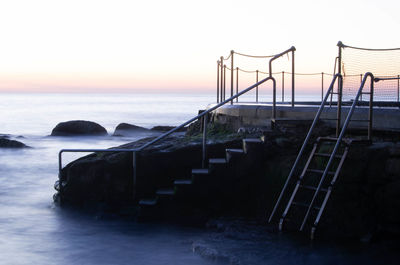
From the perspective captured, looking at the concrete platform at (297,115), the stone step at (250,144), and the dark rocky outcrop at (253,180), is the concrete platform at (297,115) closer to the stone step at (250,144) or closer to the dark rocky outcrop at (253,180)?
the dark rocky outcrop at (253,180)

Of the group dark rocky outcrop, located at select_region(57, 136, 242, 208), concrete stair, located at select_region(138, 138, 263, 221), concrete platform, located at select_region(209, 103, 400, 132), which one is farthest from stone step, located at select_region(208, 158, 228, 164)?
concrete platform, located at select_region(209, 103, 400, 132)

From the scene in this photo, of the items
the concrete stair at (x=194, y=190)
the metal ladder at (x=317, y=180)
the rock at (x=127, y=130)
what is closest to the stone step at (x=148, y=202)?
the concrete stair at (x=194, y=190)

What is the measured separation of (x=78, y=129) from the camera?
29.6m

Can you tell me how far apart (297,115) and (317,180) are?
1.62 m

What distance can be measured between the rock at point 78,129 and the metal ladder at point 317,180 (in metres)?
22.8

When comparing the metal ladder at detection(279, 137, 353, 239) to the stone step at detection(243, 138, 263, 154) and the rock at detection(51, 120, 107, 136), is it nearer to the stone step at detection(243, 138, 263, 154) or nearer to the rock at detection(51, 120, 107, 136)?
the stone step at detection(243, 138, 263, 154)

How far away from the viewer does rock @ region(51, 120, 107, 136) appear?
97.0 feet

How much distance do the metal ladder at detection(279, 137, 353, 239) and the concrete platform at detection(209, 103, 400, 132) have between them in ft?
2.23

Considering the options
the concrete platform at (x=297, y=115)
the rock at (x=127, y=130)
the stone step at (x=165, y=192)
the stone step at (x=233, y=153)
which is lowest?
the rock at (x=127, y=130)

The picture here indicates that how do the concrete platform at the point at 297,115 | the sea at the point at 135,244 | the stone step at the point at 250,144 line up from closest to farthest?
the sea at the point at 135,244
the concrete platform at the point at 297,115
the stone step at the point at 250,144

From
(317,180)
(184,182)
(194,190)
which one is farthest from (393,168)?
(184,182)

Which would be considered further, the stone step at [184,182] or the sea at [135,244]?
the stone step at [184,182]

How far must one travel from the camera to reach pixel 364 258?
270 inches

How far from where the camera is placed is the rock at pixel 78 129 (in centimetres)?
2958
